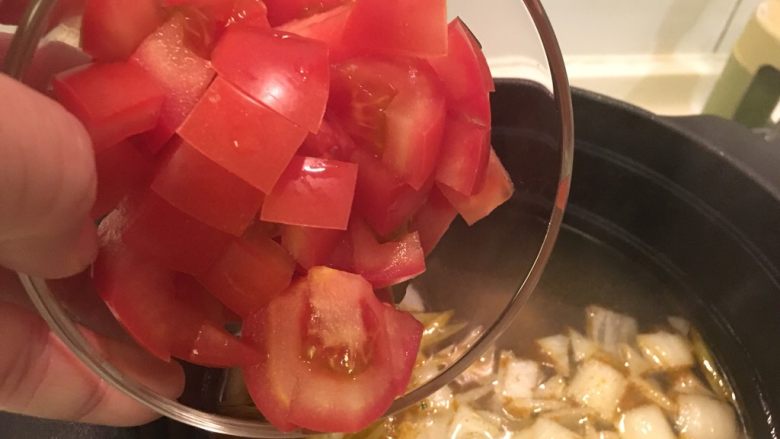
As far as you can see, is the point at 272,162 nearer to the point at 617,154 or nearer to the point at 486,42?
the point at 486,42

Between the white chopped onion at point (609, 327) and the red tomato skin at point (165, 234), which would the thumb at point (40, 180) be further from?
the white chopped onion at point (609, 327)

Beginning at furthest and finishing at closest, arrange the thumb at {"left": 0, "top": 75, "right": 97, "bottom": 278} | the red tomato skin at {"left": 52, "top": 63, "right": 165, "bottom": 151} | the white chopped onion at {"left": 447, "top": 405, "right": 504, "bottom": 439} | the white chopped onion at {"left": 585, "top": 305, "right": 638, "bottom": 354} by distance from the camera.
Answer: the white chopped onion at {"left": 585, "top": 305, "right": 638, "bottom": 354} → the white chopped onion at {"left": 447, "top": 405, "right": 504, "bottom": 439} → the red tomato skin at {"left": 52, "top": 63, "right": 165, "bottom": 151} → the thumb at {"left": 0, "top": 75, "right": 97, "bottom": 278}

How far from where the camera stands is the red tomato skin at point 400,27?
53 cm

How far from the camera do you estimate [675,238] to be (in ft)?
3.13

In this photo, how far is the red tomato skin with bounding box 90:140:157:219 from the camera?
469 mm

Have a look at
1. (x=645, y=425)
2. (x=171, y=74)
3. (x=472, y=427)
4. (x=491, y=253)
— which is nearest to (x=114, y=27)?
(x=171, y=74)

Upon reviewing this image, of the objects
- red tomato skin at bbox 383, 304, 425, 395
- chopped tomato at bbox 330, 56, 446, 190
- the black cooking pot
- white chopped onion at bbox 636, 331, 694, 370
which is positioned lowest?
white chopped onion at bbox 636, 331, 694, 370

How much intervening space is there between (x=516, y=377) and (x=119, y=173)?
0.57 metres

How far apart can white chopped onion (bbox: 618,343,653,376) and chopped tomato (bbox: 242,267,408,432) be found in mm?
501

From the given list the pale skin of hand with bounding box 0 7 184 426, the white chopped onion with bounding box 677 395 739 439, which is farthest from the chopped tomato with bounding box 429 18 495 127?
the white chopped onion with bounding box 677 395 739 439

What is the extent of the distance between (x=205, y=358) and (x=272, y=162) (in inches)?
6.1

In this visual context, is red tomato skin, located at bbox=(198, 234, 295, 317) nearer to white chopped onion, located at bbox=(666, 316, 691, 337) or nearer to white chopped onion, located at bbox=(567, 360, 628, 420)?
white chopped onion, located at bbox=(567, 360, 628, 420)

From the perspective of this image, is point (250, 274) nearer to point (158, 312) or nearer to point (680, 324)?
point (158, 312)

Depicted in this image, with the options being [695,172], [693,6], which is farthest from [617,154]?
[693,6]
